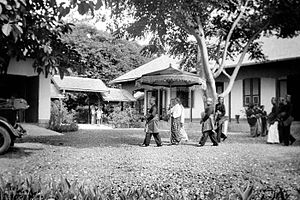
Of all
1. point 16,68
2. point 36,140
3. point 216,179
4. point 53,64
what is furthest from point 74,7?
point 36,140

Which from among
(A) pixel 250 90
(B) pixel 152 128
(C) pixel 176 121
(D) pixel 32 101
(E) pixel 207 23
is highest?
(E) pixel 207 23

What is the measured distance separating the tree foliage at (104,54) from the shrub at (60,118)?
2.33 feet

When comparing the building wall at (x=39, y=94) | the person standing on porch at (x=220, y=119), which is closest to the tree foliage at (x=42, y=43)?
the building wall at (x=39, y=94)

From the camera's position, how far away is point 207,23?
6.43m

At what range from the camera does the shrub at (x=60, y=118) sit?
3.43m

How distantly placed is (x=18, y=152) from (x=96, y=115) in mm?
1812

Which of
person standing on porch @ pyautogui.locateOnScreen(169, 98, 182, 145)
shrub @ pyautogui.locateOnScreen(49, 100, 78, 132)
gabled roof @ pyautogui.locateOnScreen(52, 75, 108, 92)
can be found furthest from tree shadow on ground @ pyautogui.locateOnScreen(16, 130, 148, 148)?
gabled roof @ pyautogui.locateOnScreen(52, 75, 108, 92)

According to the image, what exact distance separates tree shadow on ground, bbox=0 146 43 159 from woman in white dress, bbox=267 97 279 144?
2.82 metres

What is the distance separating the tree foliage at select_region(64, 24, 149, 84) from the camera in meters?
A: 2.43

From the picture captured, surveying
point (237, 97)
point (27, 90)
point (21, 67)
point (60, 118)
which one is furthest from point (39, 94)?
point (237, 97)

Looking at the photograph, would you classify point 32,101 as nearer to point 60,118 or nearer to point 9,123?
point 9,123

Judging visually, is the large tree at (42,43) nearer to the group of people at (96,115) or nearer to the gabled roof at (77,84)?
the gabled roof at (77,84)

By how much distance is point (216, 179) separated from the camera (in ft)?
7.89

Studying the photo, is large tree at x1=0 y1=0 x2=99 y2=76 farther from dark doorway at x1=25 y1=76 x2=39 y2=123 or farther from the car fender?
the car fender
